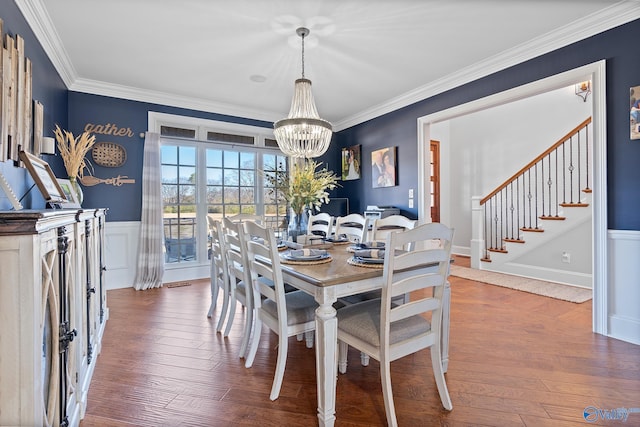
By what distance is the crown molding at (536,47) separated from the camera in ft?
8.04

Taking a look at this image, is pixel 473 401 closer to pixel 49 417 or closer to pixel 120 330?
pixel 49 417

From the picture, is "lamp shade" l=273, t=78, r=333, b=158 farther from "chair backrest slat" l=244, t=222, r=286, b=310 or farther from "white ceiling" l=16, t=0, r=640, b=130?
"chair backrest slat" l=244, t=222, r=286, b=310

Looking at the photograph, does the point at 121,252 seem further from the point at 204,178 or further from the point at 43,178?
the point at 43,178

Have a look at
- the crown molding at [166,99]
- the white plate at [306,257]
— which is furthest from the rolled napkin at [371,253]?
the crown molding at [166,99]

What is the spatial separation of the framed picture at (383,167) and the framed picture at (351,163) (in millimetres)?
384

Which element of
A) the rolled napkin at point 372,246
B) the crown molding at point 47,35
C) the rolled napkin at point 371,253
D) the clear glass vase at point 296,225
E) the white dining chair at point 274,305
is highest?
the crown molding at point 47,35

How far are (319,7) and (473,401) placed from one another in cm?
289

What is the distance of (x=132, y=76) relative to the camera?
12.0 feet

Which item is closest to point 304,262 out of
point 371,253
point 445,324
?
point 371,253

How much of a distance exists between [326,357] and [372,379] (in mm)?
647

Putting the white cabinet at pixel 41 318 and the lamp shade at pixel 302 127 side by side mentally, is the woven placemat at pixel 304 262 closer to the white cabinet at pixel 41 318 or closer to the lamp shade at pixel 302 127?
the white cabinet at pixel 41 318

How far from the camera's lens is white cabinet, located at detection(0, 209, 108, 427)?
0.88m

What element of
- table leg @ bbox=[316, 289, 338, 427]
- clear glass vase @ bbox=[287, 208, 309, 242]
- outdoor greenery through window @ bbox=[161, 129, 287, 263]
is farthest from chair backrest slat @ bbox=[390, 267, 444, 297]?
outdoor greenery through window @ bbox=[161, 129, 287, 263]

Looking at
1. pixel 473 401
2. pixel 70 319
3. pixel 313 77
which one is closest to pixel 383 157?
pixel 313 77
